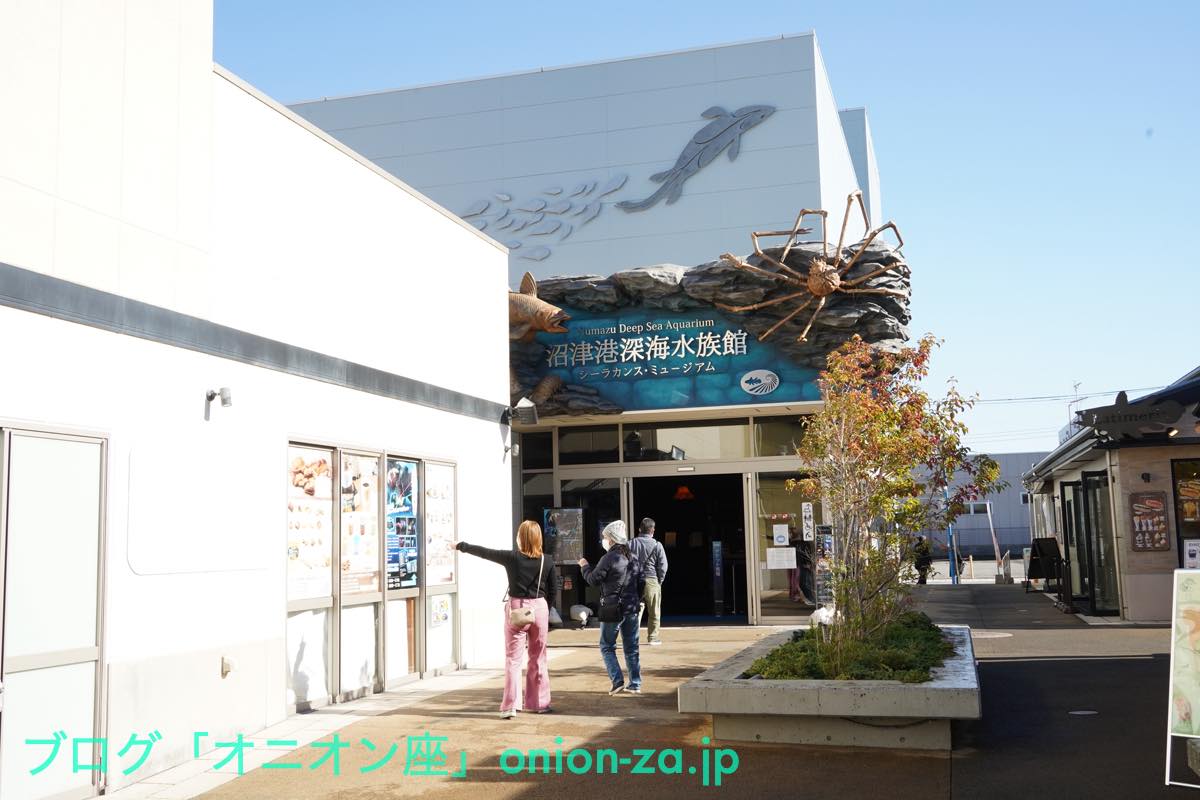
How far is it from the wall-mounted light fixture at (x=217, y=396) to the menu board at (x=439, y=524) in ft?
11.5

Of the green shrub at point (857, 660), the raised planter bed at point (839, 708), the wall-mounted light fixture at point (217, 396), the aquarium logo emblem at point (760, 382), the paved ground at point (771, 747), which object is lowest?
the paved ground at point (771, 747)

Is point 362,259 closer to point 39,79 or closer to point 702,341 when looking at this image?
point 39,79

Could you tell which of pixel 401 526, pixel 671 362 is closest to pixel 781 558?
pixel 671 362

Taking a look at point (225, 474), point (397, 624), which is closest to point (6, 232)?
point (225, 474)

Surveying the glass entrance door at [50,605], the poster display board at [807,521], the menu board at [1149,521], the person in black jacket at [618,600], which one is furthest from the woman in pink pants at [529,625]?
the menu board at [1149,521]

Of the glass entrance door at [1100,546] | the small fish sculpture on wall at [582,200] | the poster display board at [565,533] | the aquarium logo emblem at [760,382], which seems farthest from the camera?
the small fish sculpture on wall at [582,200]

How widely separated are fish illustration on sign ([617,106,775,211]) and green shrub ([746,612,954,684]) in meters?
20.4

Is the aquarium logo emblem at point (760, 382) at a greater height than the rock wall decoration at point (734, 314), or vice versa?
the rock wall decoration at point (734, 314)

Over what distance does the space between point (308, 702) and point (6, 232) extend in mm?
4757

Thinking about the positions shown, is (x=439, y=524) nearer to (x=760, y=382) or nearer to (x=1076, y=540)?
(x=760, y=382)

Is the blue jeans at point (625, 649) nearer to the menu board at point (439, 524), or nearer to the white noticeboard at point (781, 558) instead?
the menu board at point (439, 524)

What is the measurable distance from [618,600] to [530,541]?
1371 millimetres

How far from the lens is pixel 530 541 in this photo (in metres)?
9.31

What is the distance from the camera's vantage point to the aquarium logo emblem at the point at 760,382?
1689 cm
